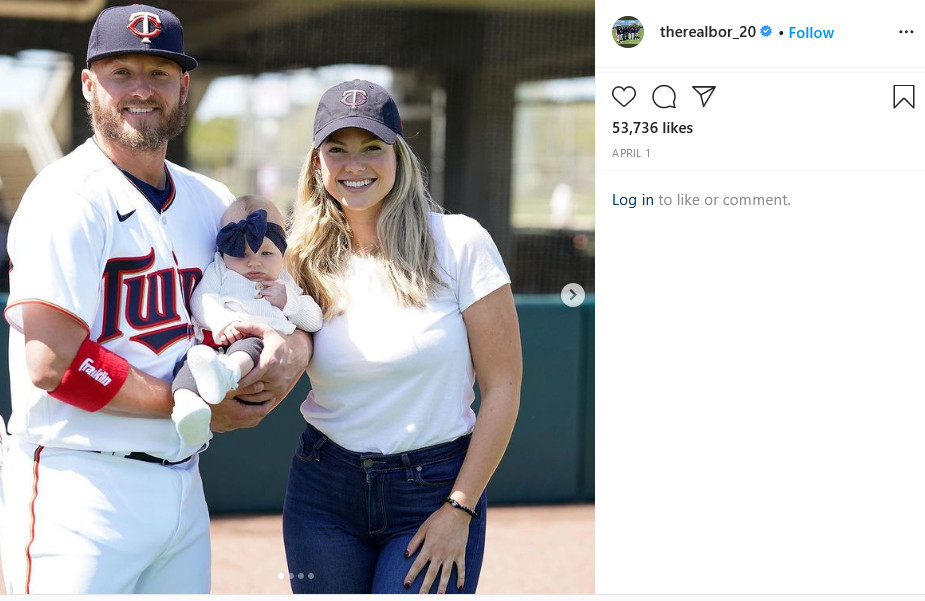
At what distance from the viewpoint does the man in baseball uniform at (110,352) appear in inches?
76.2

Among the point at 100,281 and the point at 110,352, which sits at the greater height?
the point at 100,281

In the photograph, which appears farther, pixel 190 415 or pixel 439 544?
pixel 439 544

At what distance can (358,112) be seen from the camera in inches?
87.0

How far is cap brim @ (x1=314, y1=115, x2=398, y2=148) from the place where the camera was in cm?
219

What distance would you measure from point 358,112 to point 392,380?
0.58 m

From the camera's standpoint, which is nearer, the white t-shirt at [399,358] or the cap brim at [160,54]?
the cap brim at [160,54]

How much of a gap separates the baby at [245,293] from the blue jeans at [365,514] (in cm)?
28

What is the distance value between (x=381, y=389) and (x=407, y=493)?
23 centimetres

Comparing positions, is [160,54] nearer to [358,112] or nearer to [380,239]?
[358,112]
